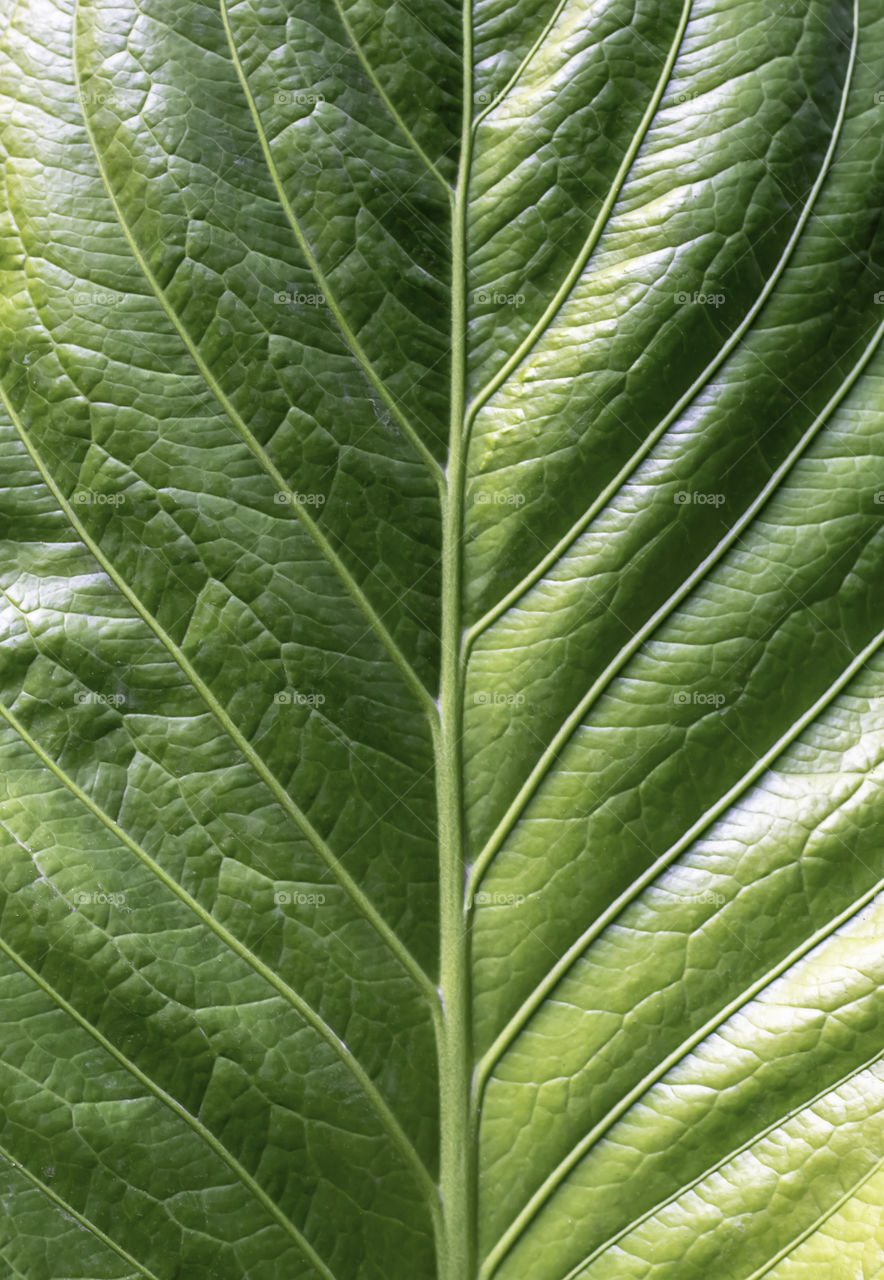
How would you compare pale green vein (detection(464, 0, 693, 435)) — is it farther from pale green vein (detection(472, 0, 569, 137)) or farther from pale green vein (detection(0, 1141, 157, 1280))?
pale green vein (detection(0, 1141, 157, 1280))

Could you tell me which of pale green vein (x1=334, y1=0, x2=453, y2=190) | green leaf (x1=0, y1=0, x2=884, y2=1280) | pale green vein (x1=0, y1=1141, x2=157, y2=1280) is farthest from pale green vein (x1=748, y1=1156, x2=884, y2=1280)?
pale green vein (x1=334, y1=0, x2=453, y2=190)

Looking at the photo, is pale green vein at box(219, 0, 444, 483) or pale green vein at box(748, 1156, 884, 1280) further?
pale green vein at box(219, 0, 444, 483)

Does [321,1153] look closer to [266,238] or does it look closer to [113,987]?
[113,987]

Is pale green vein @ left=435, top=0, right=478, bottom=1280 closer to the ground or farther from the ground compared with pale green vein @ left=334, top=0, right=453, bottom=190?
closer to the ground

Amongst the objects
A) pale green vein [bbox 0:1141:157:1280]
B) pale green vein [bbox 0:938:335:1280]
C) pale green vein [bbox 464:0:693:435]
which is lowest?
pale green vein [bbox 0:1141:157:1280]
